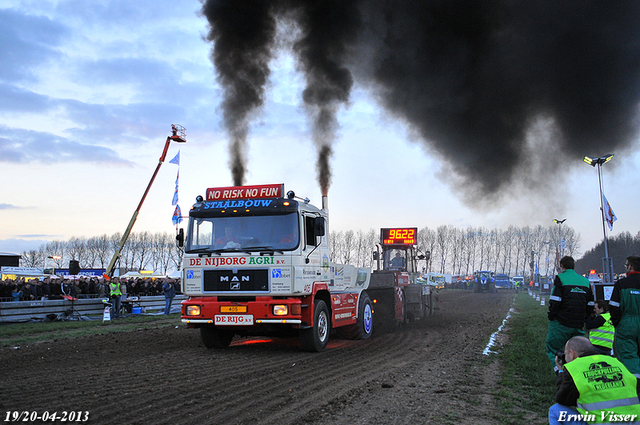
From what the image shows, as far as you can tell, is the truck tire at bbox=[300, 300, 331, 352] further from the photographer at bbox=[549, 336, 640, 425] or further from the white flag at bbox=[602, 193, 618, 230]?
the white flag at bbox=[602, 193, 618, 230]

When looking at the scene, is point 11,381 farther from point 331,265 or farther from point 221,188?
point 331,265

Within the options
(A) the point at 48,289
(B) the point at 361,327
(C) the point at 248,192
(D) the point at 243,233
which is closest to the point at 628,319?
(D) the point at 243,233

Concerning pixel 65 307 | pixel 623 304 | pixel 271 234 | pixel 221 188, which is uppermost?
pixel 221 188

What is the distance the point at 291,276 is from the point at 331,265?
1.91 m

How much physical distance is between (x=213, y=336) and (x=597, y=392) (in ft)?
27.4

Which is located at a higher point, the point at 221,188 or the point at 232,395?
the point at 221,188

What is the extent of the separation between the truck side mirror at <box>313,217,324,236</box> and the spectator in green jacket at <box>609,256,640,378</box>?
547 centimetres

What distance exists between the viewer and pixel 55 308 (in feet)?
55.6

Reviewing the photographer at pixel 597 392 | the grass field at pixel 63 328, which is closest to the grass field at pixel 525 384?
the photographer at pixel 597 392

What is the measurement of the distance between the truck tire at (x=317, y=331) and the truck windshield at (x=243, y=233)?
1.50 m

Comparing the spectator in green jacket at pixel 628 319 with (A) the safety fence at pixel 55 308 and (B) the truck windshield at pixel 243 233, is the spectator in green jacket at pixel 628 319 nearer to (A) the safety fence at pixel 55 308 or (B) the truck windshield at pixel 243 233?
(B) the truck windshield at pixel 243 233

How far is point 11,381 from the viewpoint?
691cm

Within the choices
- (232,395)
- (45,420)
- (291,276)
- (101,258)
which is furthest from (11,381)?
(101,258)

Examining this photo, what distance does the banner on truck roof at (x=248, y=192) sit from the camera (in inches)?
389
